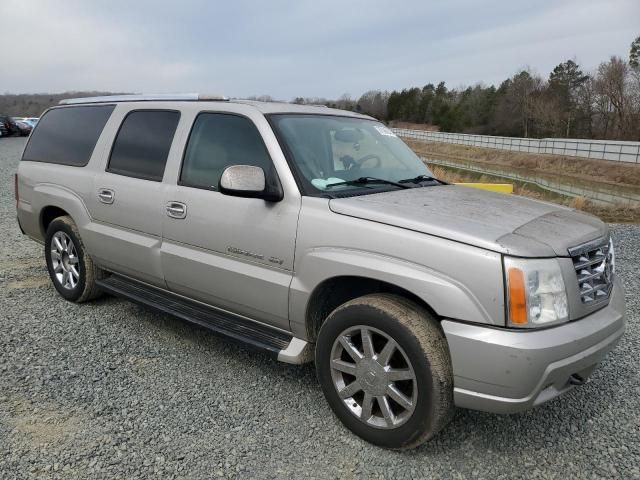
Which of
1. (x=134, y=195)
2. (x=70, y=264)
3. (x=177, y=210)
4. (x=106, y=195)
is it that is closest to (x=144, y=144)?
(x=134, y=195)

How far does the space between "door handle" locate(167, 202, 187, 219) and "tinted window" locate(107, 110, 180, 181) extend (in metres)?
0.28

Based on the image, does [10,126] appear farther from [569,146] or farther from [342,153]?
[569,146]

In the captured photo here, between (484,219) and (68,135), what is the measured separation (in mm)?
3962

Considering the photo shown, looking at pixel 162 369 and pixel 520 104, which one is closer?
pixel 162 369

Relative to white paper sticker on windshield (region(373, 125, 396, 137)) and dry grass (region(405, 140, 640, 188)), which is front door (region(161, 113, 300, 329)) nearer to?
white paper sticker on windshield (region(373, 125, 396, 137))

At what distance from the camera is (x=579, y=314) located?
8.51ft

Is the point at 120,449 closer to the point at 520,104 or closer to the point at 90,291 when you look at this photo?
the point at 90,291

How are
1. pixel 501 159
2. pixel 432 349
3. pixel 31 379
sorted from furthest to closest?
pixel 501 159 < pixel 31 379 < pixel 432 349

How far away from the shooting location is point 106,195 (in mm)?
4277

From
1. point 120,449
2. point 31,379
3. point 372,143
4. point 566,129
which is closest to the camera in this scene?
point 120,449

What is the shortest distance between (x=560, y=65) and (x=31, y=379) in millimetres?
85321

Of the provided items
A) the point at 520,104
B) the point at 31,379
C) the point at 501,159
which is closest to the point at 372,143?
the point at 31,379

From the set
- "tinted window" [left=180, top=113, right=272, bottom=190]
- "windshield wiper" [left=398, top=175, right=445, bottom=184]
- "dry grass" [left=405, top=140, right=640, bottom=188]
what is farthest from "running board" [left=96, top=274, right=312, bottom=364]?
"dry grass" [left=405, top=140, right=640, bottom=188]

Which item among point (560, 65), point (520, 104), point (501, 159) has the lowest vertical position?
point (501, 159)
